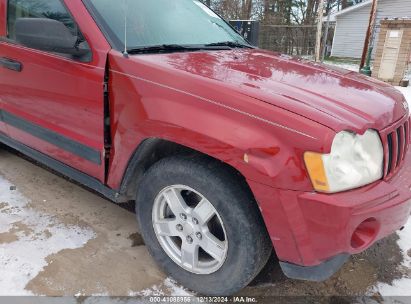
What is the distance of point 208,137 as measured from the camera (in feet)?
6.10

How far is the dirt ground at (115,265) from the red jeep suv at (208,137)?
221mm

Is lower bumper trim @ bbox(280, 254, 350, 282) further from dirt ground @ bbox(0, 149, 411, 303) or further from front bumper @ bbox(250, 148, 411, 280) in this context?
dirt ground @ bbox(0, 149, 411, 303)

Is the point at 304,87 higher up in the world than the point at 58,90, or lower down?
higher up

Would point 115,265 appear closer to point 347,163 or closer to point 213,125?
point 213,125

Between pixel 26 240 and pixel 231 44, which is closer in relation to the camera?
pixel 26 240

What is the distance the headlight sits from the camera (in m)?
1.67

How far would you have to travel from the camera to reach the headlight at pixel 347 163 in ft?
A: 5.47

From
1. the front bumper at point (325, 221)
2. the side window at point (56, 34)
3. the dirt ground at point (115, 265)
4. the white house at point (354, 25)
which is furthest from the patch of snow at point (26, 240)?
the white house at point (354, 25)

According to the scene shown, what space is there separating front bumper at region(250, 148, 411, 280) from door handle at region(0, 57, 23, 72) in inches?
78.1

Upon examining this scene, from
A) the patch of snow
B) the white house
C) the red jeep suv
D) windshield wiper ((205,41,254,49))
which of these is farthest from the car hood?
the white house

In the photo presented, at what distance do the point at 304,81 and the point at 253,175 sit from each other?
75 cm

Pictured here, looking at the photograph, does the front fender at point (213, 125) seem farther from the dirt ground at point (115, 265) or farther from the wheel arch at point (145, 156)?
the dirt ground at point (115, 265)

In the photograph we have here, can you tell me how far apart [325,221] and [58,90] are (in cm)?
184

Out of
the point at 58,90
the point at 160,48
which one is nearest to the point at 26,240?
the point at 58,90
